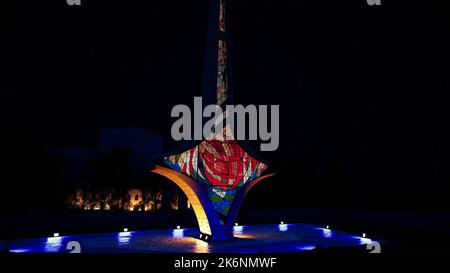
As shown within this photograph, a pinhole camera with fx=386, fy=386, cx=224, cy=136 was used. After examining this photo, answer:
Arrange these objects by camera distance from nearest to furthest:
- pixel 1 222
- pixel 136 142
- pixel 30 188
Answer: pixel 1 222 → pixel 30 188 → pixel 136 142

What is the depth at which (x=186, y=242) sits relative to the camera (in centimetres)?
1864

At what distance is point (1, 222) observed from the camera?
27047mm

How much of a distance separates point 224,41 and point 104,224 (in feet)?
52.6

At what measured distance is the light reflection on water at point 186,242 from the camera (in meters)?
16.3

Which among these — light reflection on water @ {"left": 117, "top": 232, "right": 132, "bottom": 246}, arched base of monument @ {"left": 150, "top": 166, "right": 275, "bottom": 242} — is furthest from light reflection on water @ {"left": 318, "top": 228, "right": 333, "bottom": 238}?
light reflection on water @ {"left": 117, "top": 232, "right": 132, "bottom": 246}

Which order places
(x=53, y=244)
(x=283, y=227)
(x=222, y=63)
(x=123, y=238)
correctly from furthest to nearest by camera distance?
(x=283, y=227), (x=222, y=63), (x=123, y=238), (x=53, y=244)

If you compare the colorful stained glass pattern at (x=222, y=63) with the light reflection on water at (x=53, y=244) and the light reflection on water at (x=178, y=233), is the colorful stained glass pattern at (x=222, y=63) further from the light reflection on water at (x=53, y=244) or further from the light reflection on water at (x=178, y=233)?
the light reflection on water at (x=53, y=244)

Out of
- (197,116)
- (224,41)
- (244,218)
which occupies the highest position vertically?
(224,41)

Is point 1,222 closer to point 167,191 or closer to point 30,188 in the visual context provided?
point 30,188

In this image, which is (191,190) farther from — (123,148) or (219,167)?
(123,148)

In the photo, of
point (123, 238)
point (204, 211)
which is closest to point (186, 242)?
point (204, 211)

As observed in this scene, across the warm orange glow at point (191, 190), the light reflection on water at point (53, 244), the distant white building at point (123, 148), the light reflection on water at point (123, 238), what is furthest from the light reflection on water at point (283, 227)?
the distant white building at point (123, 148)

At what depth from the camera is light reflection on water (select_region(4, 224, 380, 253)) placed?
641 inches

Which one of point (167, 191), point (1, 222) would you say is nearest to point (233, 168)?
point (1, 222)
